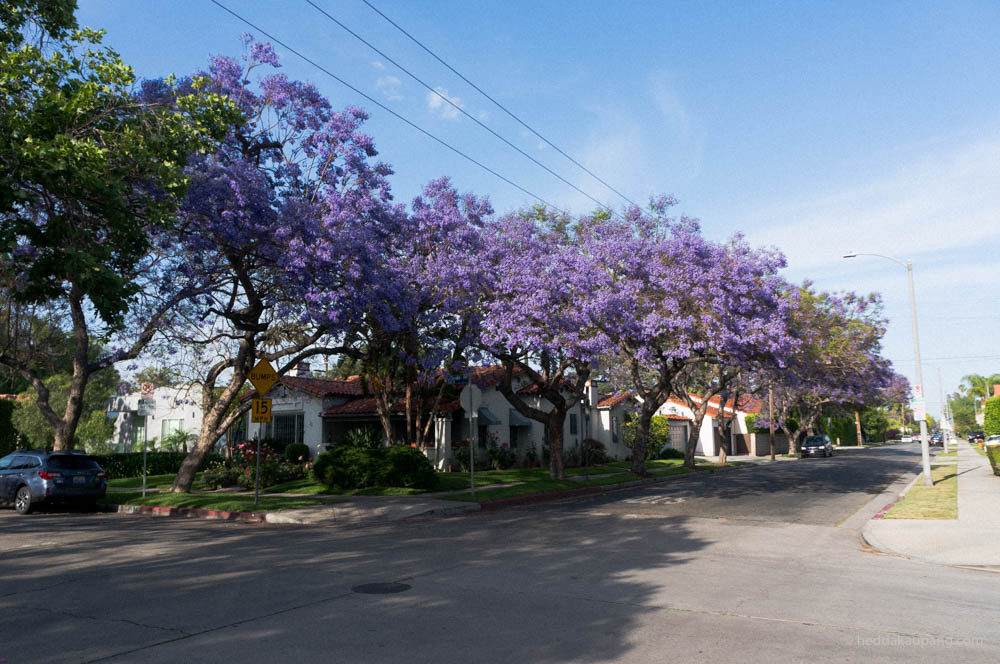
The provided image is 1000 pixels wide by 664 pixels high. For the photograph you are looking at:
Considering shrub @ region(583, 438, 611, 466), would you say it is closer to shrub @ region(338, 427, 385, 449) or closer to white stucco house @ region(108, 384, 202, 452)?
shrub @ region(338, 427, 385, 449)

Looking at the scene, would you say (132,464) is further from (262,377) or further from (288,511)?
(262,377)

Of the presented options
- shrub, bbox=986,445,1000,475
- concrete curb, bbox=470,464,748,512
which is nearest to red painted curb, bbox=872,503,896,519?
A: concrete curb, bbox=470,464,748,512

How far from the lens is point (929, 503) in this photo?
18.2 meters

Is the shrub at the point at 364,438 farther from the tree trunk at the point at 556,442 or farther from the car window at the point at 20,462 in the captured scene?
the car window at the point at 20,462

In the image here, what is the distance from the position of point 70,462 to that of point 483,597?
1575 centimetres

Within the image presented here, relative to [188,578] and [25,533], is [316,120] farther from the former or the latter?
[188,578]

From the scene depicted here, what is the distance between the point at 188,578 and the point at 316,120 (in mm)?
13510

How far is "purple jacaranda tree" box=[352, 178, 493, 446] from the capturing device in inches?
762

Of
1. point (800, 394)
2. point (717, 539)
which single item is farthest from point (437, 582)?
point (800, 394)

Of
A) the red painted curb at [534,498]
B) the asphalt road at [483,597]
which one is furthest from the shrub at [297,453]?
the asphalt road at [483,597]

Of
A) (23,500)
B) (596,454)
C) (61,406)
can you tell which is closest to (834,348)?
(596,454)

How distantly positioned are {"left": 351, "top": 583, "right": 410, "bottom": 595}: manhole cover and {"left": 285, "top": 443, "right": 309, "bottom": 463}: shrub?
79.2ft

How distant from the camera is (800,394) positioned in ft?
168

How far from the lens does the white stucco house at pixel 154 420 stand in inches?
1430
